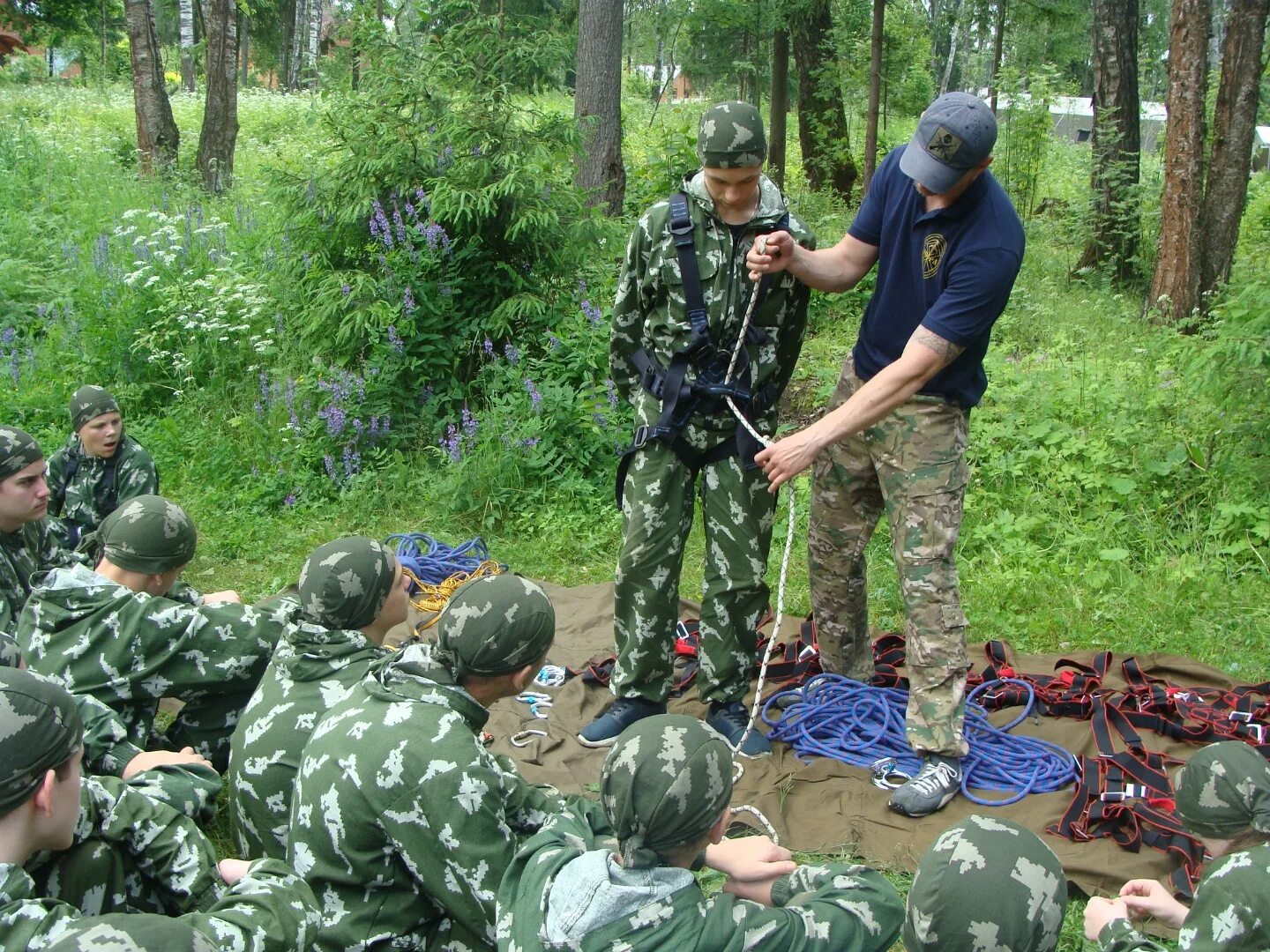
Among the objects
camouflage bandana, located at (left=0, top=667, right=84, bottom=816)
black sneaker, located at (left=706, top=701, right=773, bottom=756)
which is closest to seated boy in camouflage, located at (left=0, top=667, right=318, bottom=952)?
camouflage bandana, located at (left=0, top=667, right=84, bottom=816)

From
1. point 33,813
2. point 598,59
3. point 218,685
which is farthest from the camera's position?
point 598,59

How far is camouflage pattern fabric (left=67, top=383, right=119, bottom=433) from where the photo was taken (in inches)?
218

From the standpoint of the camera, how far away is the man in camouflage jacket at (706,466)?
4246 millimetres

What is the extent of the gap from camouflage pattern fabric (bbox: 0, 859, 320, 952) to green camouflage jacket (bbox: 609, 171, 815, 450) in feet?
8.07

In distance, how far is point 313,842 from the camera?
2670mm

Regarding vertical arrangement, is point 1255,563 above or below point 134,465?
below

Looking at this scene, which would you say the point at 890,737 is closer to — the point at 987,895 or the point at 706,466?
the point at 706,466

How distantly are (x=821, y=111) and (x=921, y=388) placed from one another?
39.2 ft

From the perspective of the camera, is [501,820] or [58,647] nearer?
[501,820]

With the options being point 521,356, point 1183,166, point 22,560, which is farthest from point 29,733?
point 1183,166

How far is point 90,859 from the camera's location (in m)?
2.47

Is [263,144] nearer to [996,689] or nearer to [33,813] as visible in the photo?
[996,689]

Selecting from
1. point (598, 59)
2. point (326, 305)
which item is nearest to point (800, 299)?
point (326, 305)

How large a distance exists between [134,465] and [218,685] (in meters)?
2.27
